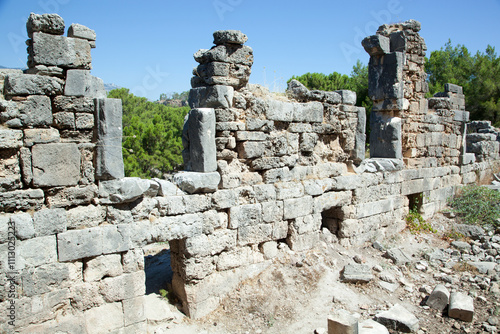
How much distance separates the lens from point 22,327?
3992mm

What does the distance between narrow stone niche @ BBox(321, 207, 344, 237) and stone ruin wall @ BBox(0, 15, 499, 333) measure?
0.9 inches

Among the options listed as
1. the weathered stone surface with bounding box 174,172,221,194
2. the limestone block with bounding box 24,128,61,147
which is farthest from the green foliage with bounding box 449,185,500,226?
the limestone block with bounding box 24,128,61,147

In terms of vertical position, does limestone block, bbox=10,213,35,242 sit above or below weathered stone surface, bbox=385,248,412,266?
above

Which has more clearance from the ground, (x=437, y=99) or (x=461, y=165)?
(x=437, y=99)

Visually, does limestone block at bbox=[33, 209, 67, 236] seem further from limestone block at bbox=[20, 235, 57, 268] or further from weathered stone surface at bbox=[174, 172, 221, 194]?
weathered stone surface at bbox=[174, 172, 221, 194]

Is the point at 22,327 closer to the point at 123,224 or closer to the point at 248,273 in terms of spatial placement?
the point at 123,224

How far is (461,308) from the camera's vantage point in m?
5.29

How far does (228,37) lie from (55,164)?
278 cm

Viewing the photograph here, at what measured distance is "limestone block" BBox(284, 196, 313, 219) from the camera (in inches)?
244

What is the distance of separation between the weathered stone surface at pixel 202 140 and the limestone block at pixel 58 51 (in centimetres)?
150

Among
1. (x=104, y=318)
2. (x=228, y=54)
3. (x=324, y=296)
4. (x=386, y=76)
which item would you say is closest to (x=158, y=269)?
(x=104, y=318)

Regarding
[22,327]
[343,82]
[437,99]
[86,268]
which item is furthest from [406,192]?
[343,82]

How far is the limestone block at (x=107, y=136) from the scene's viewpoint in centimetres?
434

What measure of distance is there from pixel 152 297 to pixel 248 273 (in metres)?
1.41
